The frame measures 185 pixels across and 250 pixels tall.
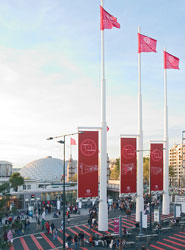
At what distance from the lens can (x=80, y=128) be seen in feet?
106

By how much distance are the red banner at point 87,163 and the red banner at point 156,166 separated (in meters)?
10.9

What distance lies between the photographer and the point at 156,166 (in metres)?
41.5

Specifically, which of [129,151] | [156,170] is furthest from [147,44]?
[156,170]

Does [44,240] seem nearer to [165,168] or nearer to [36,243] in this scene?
[36,243]

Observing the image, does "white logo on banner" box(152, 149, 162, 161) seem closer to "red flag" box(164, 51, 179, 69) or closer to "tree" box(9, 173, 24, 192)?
"red flag" box(164, 51, 179, 69)

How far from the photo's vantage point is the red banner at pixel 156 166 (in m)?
41.0

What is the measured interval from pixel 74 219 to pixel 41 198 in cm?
1431

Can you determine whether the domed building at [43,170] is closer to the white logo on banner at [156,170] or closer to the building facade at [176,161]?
the building facade at [176,161]

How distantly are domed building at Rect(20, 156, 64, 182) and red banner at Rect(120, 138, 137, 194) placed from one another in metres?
104

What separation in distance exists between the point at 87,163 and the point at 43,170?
115 m

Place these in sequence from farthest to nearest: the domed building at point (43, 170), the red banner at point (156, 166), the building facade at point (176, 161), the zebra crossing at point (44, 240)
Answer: the building facade at point (176, 161)
the domed building at point (43, 170)
the red banner at point (156, 166)
the zebra crossing at point (44, 240)

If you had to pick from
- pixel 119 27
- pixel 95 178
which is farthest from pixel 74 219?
pixel 119 27

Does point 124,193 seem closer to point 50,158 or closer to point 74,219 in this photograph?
point 74,219

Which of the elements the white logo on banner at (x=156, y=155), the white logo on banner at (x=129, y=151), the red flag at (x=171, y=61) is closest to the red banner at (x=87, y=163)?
the white logo on banner at (x=129, y=151)
